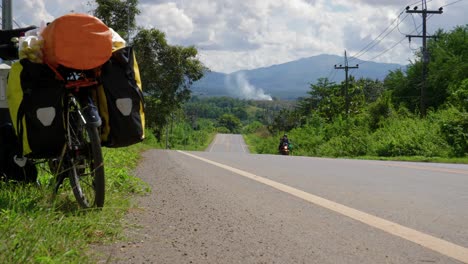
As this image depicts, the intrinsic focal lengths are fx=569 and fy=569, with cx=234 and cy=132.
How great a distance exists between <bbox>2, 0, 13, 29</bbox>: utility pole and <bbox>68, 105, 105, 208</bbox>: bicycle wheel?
9950 mm

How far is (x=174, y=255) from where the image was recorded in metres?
3.27

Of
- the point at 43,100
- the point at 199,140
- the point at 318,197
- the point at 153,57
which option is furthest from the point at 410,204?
the point at 199,140

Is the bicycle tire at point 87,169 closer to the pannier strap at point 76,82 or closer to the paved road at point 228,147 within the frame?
the pannier strap at point 76,82

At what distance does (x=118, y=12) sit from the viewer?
34.1 metres

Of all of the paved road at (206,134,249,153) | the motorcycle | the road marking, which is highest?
the road marking

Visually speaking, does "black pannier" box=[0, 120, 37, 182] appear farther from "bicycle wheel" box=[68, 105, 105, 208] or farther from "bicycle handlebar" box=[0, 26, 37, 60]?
"bicycle wheel" box=[68, 105, 105, 208]

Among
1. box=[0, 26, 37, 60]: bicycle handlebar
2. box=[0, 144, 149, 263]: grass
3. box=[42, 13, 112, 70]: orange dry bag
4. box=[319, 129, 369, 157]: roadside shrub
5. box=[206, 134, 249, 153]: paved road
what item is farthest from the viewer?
box=[206, 134, 249, 153]: paved road

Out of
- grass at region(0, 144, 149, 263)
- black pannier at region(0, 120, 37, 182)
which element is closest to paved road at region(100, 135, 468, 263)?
grass at region(0, 144, 149, 263)

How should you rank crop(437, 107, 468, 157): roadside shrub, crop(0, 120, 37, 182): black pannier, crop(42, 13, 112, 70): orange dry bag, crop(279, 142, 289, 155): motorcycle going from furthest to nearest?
crop(279, 142, 289, 155): motorcycle → crop(437, 107, 468, 157): roadside shrub → crop(0, 120, 37, 182): black pannier → crop(42, 13, 112, 70): orange dry bag

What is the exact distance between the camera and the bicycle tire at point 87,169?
4.14m

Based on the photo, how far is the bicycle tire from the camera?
4.14 m

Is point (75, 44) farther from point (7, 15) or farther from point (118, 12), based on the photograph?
point (118, 12)

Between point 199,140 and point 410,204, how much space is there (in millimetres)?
99968

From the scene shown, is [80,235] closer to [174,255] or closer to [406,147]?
[174,255]
